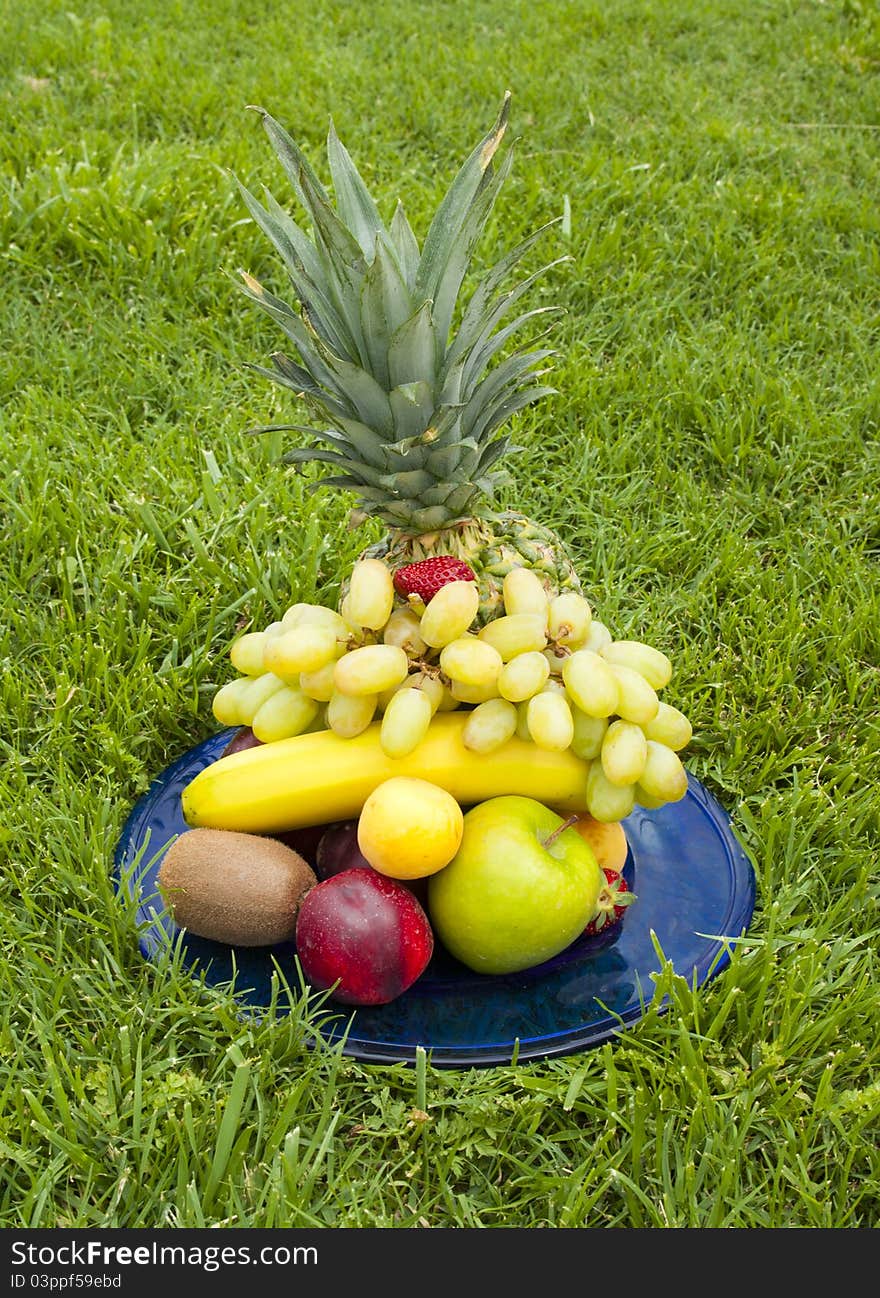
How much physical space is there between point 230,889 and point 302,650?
1.35 feet

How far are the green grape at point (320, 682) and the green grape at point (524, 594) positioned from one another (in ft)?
1.06

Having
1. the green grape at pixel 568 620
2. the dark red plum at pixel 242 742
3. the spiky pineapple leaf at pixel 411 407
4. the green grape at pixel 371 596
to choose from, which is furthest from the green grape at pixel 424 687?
the spiky pineapple leaf at pixel 411 407

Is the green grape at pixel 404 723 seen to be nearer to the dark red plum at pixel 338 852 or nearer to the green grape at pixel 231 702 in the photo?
the dark red plum at pixel 338 852

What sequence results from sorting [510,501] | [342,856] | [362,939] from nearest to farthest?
[362,939]
[342,856]
[510,501]

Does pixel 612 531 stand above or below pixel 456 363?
below

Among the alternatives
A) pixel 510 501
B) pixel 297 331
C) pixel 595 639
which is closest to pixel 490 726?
pixel 595 639

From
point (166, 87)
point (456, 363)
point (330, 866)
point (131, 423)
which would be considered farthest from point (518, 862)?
point (166, 87)

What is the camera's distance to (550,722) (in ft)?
6.34

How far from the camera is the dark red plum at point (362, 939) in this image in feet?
6.17

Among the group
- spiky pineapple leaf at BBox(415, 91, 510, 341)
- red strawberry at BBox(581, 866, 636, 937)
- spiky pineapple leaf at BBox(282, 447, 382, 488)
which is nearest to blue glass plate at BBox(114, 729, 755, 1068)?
red strawberry at BBox(581, 866, 636, 937)

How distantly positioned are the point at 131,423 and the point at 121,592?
3.20ft

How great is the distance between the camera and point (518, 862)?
192cm

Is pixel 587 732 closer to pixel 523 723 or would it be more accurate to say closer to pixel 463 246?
pixel 523 723

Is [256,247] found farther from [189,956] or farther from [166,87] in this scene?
[189,956]
